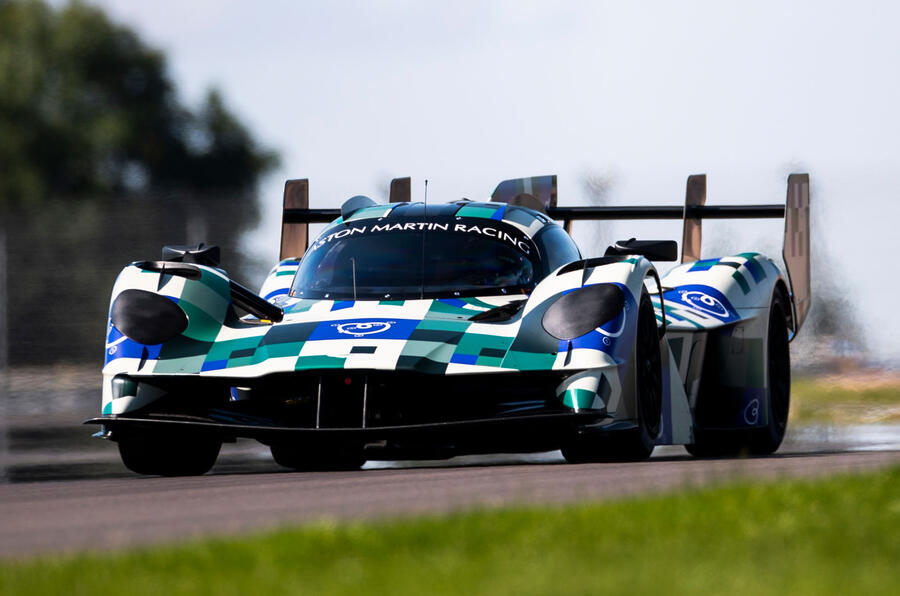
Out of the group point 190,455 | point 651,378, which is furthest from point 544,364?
point 190,455

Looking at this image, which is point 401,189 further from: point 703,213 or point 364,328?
point 364,328

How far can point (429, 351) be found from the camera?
726 cm

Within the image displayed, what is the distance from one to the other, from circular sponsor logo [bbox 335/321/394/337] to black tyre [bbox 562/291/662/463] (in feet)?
3.16

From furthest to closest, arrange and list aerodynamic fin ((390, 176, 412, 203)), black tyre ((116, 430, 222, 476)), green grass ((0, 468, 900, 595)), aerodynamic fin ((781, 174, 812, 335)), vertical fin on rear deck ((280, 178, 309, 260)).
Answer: aerodynamic fin ((390, 176, 412, 203)) < vertical fin on rear deck ((280, 178, 309, 260)) < aerodynamic fin ((781, 174, 812, 335)) < black tyre ((116, 430, 222, 476)) < green grass ((0, 468, 900, 595))

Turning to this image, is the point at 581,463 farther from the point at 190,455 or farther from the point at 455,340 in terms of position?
the point at 190,455

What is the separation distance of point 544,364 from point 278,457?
274cm

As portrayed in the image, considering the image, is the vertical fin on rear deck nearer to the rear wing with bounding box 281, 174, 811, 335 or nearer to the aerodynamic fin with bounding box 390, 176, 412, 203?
the rear wing with bounding box 281, 174, 811, 335

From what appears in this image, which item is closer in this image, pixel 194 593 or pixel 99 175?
pixel 194 593

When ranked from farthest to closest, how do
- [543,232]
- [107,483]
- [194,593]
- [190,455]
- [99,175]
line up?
[99,175], [543,232], [190,455], [107,483], [194,593]

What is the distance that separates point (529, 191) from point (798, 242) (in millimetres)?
1786

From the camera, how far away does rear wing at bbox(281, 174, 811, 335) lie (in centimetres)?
1097

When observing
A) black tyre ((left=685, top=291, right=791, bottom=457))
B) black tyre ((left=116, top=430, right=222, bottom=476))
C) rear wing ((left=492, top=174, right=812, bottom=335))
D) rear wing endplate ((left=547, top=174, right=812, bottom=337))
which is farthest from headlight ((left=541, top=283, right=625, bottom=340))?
rear wing ((left=492, top=174, right=812, bottom=335))

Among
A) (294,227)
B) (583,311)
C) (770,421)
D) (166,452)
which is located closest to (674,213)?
(770,421)

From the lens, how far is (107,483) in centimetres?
683
